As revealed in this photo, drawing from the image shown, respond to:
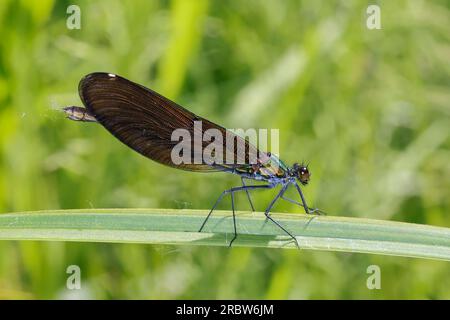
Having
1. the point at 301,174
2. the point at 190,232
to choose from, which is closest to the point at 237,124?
the point at 301,174

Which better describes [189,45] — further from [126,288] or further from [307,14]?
[126,288]

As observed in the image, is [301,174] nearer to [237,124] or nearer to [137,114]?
[137,114]

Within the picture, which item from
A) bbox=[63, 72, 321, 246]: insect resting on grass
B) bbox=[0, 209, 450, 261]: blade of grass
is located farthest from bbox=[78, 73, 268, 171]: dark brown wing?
bbox=[0, 209, 450, 261]: blade of grass

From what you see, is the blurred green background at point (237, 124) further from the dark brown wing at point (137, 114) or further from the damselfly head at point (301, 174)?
the dark brown wing at point (137, 114)

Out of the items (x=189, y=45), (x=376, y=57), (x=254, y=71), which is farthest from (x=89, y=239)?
(x=376, y=57)

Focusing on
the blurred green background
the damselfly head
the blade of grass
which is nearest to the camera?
the blade of grass

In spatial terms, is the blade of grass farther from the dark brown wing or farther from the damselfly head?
the damselfly head

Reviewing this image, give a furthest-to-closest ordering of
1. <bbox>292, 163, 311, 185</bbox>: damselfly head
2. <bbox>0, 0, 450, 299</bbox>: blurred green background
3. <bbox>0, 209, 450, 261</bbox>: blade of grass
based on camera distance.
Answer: <bbox>0, 0, 450, 299</bbox>: blurred green background → <bbox>292, 163, 311, 185</bbox>: damselfly head → <bbox>0, 209, 450, 261</bbox>: blade of grass

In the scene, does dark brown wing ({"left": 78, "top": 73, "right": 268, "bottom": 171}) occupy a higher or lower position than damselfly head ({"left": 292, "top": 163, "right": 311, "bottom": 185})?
higher
